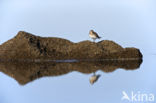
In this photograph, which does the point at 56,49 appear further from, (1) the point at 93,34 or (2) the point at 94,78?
(2) the point at 94,78

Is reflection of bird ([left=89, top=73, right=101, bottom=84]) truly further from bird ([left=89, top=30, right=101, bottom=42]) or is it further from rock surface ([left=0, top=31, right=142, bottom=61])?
bird ([left=89, top=30, right=101, bottom=42])

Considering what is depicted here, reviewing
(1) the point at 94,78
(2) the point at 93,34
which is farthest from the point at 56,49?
(1) the point at 94,78

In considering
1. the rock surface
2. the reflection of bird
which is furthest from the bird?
the reflection of bird

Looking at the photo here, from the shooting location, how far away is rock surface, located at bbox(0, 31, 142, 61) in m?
18.4

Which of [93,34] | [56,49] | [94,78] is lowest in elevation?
[94,78]

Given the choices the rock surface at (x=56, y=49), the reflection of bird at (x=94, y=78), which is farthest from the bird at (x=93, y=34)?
the reflection of bird at (x=94, y=78)

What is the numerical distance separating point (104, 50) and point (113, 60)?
0.62 meters

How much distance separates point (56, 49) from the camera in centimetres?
1880

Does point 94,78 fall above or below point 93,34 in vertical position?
below

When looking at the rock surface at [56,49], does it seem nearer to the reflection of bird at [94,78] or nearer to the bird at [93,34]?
the bird at [93,34]

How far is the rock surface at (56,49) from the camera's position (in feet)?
60.5

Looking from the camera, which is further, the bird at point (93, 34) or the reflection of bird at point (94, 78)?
the bird at point (93, 34)

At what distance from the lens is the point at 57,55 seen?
60.8ft

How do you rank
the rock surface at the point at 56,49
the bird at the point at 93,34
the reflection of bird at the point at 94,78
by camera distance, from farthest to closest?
1. the bird at the point at 93,34
2. the rock surface at the point at 56,49
3. the reflection of bird at the point at 94,78
